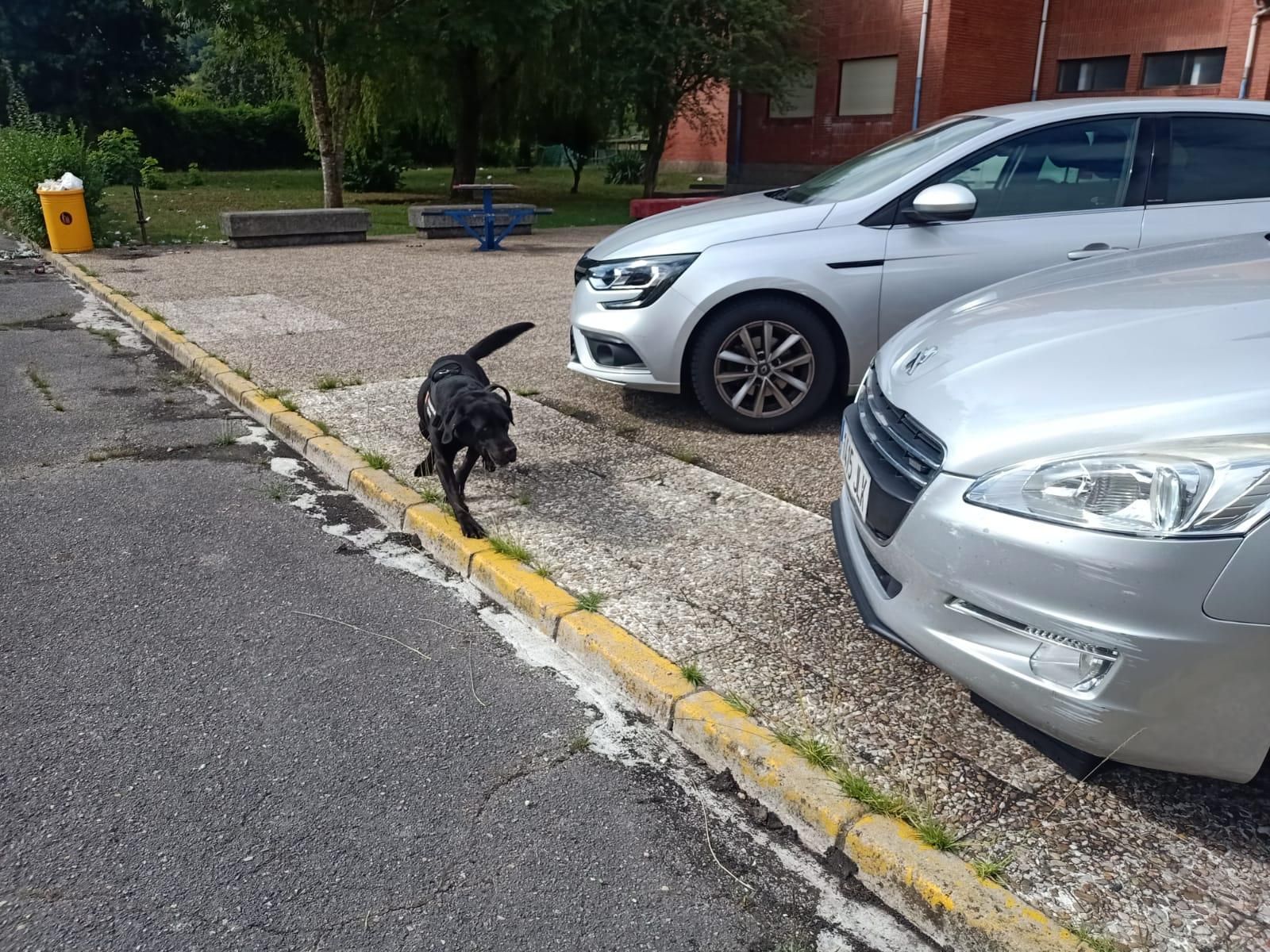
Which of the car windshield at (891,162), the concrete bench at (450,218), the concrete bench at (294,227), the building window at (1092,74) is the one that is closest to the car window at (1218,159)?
the car windshield at (891,162)

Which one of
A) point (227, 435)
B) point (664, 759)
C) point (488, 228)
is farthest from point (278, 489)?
point (488, 228)

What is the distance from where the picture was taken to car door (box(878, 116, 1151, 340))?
5191mm

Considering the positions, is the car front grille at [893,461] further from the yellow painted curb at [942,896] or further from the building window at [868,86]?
the building window at [868,86]

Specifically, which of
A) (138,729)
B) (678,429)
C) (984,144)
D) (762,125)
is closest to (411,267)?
(678,429)

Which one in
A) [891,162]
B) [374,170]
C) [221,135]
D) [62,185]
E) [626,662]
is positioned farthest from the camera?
[221,135]

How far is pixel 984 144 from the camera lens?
5.16m

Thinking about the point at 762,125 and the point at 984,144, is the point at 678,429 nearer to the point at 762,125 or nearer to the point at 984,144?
the point at 984,144

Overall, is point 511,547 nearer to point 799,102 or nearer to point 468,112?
point 468,112

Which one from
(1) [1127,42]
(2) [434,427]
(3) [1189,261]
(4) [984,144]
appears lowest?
(2) [434,427]

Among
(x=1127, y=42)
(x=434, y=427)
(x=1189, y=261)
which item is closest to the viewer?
(x=1189, y=261)

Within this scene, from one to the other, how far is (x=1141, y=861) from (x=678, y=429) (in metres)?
3.72

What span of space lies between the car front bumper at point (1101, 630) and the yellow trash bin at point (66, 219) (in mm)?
14001

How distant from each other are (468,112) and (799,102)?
10303 mm

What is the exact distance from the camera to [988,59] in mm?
25281
